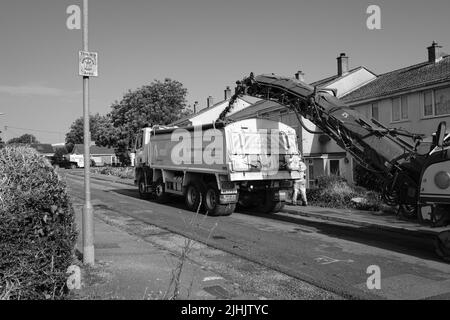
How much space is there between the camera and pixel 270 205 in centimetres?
1422

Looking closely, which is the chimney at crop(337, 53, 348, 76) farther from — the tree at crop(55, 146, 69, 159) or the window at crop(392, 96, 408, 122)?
the tree at crop(55, 146, 69, 159)

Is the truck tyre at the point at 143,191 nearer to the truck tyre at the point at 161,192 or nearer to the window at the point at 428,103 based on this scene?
the truck tyre at the point at 161,192

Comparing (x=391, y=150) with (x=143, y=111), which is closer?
(x=391, y=150)

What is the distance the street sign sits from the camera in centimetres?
682

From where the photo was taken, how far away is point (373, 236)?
10023 mm

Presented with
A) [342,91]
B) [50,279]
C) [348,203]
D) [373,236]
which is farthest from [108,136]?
[50,279]

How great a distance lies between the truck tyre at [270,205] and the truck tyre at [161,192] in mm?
4427

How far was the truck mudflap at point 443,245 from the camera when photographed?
7.62m

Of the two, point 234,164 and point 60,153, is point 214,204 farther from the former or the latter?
point 60,153

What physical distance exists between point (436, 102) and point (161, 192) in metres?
13.0

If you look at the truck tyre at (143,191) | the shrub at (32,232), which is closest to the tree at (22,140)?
the shrub at (32,232)

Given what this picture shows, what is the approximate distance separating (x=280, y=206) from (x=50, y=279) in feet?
33.4

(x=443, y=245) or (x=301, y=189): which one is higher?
(x=301, y=189)

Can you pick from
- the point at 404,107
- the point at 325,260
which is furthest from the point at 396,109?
the point at 325,260
